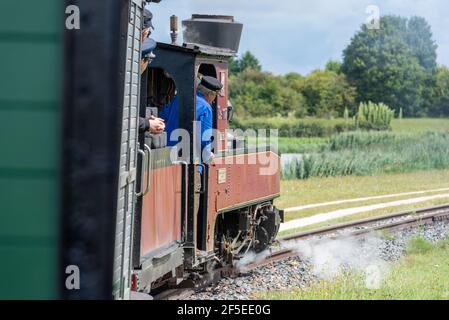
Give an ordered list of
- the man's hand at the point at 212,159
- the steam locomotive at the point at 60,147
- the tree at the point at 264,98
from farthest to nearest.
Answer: the tree at the point at 264,98 → the man's hand at the point at 212,159 → the steam locomotive at the point at 60,147

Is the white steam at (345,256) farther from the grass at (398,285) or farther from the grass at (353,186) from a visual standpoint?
the grass at (353,186)

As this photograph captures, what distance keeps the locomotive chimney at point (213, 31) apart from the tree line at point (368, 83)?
34921mm

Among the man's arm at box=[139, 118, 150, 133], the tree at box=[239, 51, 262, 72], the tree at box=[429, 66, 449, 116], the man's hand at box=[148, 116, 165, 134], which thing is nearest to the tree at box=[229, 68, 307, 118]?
the tree at box=[429, 66, 449, 116]

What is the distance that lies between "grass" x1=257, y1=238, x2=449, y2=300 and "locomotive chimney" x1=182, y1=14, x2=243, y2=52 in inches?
117

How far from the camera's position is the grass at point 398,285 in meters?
9.08

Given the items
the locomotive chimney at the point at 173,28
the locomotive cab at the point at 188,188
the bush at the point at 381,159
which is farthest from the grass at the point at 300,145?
the locomotive chimney at the point at 173,28

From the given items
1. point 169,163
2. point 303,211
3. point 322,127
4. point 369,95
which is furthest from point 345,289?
point 369,95

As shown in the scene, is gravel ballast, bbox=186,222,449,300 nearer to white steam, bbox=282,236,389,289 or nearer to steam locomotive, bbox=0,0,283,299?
white steam, bbox=282,236,389,289

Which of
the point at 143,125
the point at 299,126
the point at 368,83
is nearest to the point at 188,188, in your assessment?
the point at 143,125

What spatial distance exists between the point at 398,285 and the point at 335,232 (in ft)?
18.9

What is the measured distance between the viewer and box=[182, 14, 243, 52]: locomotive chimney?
1128 centimetres

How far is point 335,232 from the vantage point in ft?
51.3

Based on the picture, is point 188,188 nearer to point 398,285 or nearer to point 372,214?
point 398,285

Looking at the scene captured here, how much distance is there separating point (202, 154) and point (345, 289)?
1918mm
